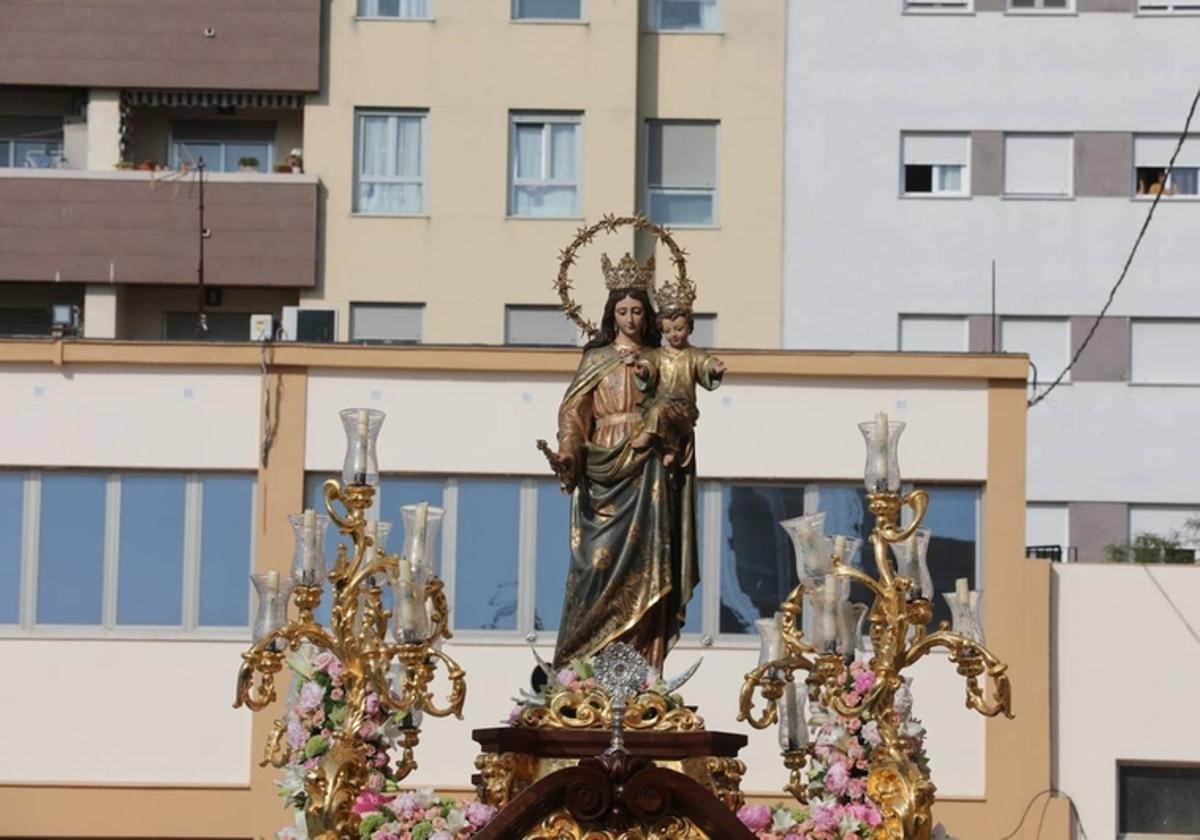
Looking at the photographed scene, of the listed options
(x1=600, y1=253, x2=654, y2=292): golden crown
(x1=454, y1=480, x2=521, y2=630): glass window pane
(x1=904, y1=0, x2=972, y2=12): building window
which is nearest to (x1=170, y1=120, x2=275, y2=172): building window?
(x1=904, y1=0, x2=972, y2=12): building window

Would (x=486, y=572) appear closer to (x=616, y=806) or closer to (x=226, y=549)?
(x=226, y=549)

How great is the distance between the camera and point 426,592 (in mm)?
18641

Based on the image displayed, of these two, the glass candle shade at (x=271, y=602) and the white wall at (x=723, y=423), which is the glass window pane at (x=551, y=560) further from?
the glass candle shade at (x=271, y=602)

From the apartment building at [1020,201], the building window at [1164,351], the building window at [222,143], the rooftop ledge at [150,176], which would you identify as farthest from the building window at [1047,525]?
the building window at [222,143]

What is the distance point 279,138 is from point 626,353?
23.8 meters

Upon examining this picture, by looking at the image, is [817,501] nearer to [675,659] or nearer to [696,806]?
[675,659]

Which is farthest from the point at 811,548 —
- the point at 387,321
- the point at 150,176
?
the point at 150,176

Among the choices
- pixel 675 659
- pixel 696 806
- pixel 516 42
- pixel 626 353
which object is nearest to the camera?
pixel 696 806

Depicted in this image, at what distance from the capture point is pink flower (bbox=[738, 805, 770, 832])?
18672 millimetres

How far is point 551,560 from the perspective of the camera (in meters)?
33.2

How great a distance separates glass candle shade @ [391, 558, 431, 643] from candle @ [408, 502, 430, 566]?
16cm

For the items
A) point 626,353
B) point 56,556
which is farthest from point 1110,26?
point 626,353

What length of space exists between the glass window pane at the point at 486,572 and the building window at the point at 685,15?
446 inches

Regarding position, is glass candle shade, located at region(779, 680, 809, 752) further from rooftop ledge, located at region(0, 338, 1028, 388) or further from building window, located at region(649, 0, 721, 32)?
building window, located at region(649, 0, 721, 32)
